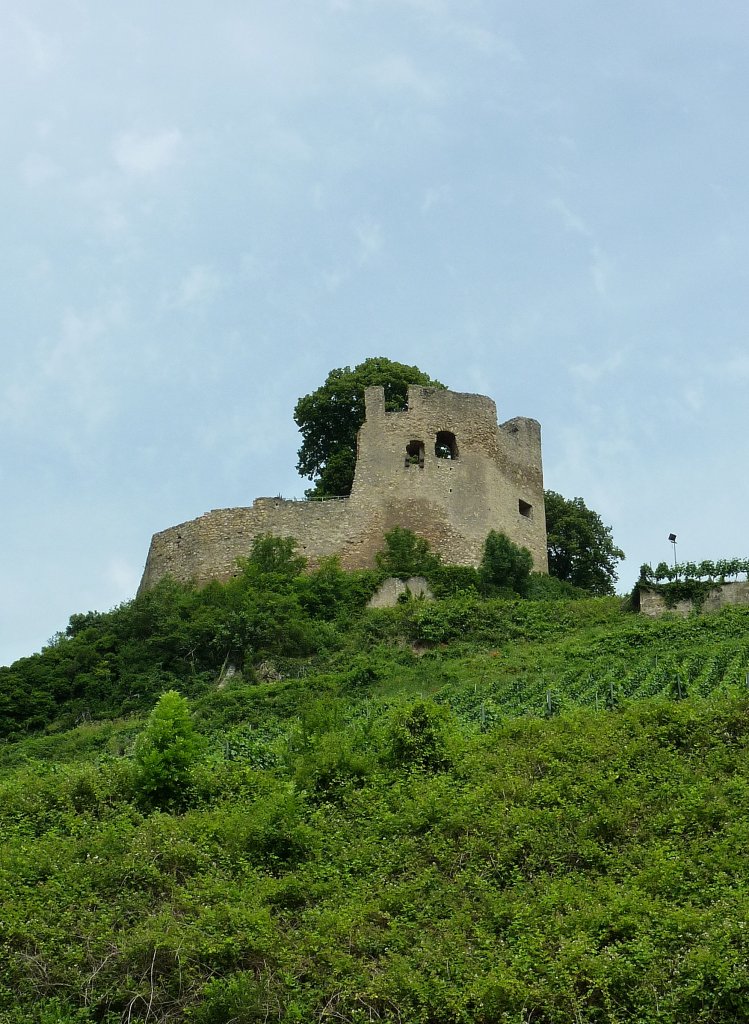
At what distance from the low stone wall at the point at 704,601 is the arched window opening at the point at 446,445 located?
8034mm

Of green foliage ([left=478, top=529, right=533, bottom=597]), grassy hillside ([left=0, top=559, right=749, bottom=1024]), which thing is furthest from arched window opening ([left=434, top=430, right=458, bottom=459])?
grassy hillside ([left=0, top=559, right=749, bottom=1024])

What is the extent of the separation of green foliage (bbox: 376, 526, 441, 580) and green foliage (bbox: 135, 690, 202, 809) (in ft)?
46.9

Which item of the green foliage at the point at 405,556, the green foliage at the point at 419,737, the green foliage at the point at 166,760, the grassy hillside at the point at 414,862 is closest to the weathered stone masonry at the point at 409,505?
the green foliage at the point at 405,556

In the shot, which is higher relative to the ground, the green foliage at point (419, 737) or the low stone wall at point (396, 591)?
the low stone wall at point (396, 591)

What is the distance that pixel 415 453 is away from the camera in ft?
115

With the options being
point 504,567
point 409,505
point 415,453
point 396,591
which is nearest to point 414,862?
point 396,591

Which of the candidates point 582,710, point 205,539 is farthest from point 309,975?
point 205,539

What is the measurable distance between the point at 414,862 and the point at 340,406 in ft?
81.4

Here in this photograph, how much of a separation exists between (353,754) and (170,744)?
7.37 feet

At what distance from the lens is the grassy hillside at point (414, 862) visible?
12.3 meters

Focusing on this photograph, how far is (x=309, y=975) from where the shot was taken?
42.2 ft

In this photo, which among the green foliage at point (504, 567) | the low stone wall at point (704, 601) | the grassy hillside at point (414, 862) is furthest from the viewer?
the green foliage at point (504, 567)

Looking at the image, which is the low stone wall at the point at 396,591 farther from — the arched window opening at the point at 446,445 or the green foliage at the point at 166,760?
the green foliage at the point at 166,760

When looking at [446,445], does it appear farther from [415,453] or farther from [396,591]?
[396,591]
